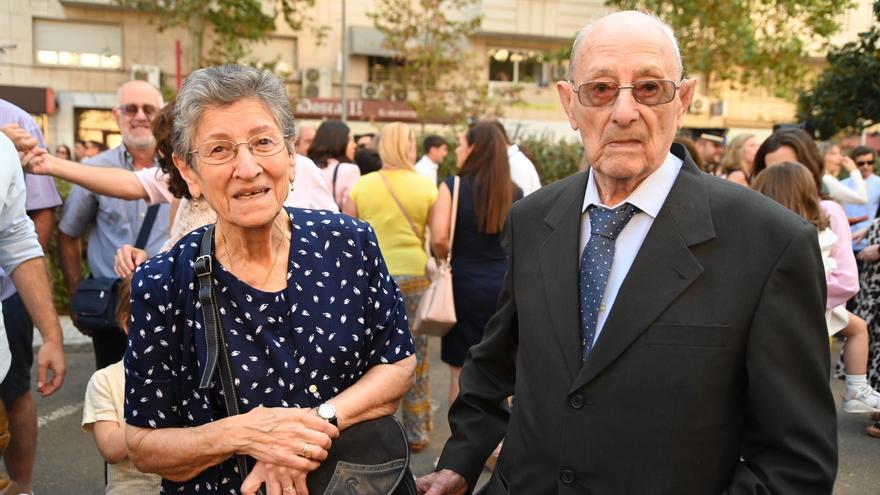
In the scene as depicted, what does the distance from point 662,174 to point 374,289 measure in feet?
2.84

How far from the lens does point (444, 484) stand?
224 cm

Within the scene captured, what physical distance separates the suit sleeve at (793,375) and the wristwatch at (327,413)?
101 centimetres

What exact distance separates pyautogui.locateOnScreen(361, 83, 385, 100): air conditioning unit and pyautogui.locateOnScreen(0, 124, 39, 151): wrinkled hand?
953 inches

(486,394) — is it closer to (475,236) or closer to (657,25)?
(657,25)

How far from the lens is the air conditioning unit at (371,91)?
90.6ft

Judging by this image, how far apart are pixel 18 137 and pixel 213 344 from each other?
6.84 ft

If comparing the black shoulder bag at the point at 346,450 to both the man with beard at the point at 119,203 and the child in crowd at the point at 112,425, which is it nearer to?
the child in crowd at the point at 112,425

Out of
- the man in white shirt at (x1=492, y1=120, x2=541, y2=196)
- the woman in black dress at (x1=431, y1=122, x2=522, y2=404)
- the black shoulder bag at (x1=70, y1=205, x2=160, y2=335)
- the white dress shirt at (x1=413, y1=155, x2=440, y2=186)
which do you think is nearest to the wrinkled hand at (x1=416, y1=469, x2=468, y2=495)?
the black shoulder bag at (x1=70, y1=205, x2=160, y2=335)

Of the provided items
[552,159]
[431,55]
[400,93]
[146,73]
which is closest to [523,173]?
[552,159]

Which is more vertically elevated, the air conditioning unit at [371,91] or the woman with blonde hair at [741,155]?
the air conditioning unit at [371,91]

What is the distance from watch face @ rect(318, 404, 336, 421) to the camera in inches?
81.6

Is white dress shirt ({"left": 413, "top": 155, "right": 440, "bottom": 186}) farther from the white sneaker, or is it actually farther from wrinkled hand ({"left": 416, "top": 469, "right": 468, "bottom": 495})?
wrinkled hand ({"left": 416, "top": 469, "right": 468, "bottom": 495})

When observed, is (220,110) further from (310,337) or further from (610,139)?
(610,139)

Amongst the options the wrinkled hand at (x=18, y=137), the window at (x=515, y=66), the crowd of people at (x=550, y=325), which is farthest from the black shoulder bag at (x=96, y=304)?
the window at (x=515, y=66)
